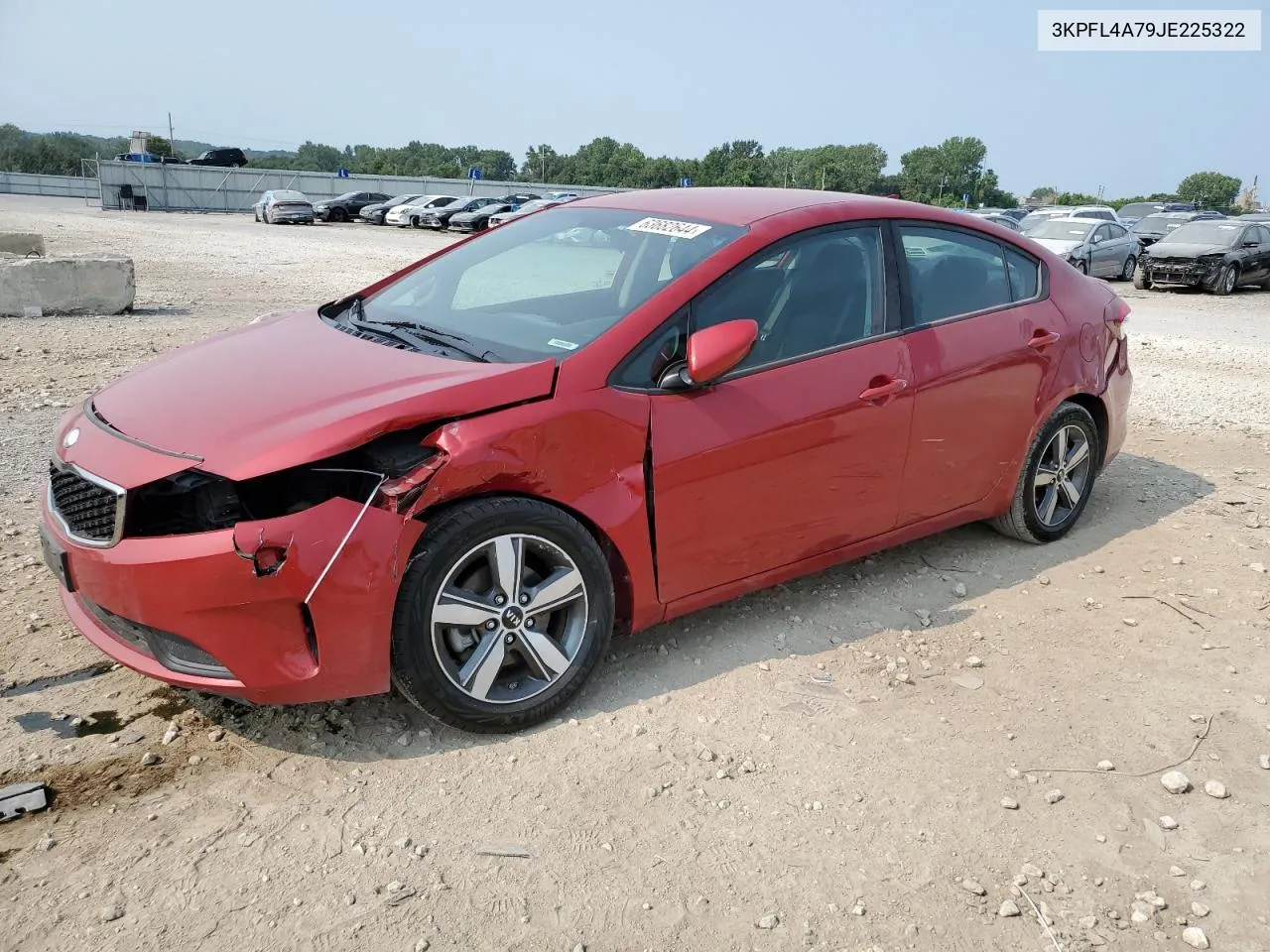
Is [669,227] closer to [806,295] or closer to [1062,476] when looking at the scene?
[806,295]

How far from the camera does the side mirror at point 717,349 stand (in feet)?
11.3

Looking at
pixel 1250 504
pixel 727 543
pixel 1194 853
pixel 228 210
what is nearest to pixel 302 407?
pixel 727 543

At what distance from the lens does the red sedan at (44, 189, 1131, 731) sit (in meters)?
2.99

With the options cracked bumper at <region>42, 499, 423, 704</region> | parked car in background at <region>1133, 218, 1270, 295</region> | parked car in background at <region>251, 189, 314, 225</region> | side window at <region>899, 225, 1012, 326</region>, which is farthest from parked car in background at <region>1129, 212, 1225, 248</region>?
parked car in background at <region>251, 189, 314, 225</region>

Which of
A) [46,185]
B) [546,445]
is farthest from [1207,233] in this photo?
[46,185]

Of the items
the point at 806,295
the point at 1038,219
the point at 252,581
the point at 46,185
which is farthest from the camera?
the point at 46,185

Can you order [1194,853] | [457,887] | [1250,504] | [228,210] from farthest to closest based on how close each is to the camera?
[228,210] → [1250,504] → [1194,853] → [457,887]

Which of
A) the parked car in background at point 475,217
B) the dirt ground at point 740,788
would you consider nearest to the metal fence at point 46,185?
the parked car in background at point 475,217

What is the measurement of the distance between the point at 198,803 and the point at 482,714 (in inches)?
32.9

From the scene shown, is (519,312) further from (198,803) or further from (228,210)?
(228,210)

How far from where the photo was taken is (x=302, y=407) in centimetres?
315

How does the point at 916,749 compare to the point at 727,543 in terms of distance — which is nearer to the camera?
the point at 916,749

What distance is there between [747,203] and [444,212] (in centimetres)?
3770

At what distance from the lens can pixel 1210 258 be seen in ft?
65.3
